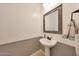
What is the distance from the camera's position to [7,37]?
3.69 ft

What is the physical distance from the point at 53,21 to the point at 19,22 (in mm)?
525

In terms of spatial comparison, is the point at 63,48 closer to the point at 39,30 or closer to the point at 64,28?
the point at 64,28

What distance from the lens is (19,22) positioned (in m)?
1.16

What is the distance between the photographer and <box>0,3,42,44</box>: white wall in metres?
1.11

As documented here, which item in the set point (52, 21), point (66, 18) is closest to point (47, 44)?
point (52, 21)

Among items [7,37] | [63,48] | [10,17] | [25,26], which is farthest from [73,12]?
[7,37]

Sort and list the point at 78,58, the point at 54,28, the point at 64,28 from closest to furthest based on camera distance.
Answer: the point at 78,58
the point at 64,28
the point at 54,28

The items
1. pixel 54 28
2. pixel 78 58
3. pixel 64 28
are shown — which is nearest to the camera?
pixel 78 58

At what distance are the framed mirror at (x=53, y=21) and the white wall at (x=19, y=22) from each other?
0.09m

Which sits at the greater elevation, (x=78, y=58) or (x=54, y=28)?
(x=54, y=28)

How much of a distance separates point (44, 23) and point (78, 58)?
64 centimetres

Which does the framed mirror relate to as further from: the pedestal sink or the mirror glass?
the pedestal sink

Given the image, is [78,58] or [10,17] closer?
[78,58]

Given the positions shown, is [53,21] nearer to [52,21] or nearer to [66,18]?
[52,21]
